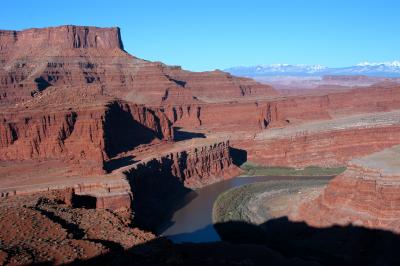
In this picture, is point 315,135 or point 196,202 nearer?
point 196,202

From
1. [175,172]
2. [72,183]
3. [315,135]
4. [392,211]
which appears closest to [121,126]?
[175,172]

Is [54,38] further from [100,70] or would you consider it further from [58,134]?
[58,134]

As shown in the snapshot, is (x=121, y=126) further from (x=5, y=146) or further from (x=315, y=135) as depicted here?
(x=315, y=135)

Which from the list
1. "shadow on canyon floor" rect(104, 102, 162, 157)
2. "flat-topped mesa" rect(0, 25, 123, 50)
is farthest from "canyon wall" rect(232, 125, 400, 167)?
"flat-topped mesa" rect(0, 25, 123, 50)

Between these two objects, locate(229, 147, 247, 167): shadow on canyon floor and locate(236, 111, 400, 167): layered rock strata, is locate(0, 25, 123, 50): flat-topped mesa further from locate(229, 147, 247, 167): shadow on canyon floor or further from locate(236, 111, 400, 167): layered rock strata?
locate(236, 111, 400, 167): layered rock strata

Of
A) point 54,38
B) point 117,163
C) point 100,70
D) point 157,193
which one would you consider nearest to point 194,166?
point 157,193

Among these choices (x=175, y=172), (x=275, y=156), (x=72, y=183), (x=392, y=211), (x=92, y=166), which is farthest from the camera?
(x=275, y=156)

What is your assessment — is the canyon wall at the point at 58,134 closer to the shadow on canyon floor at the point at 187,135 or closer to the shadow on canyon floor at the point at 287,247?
the shadow on canyon floor at the point at 287,247

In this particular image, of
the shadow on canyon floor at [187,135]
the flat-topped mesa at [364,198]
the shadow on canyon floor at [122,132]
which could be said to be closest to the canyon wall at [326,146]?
the shadow on canyon floor at [187,135]
